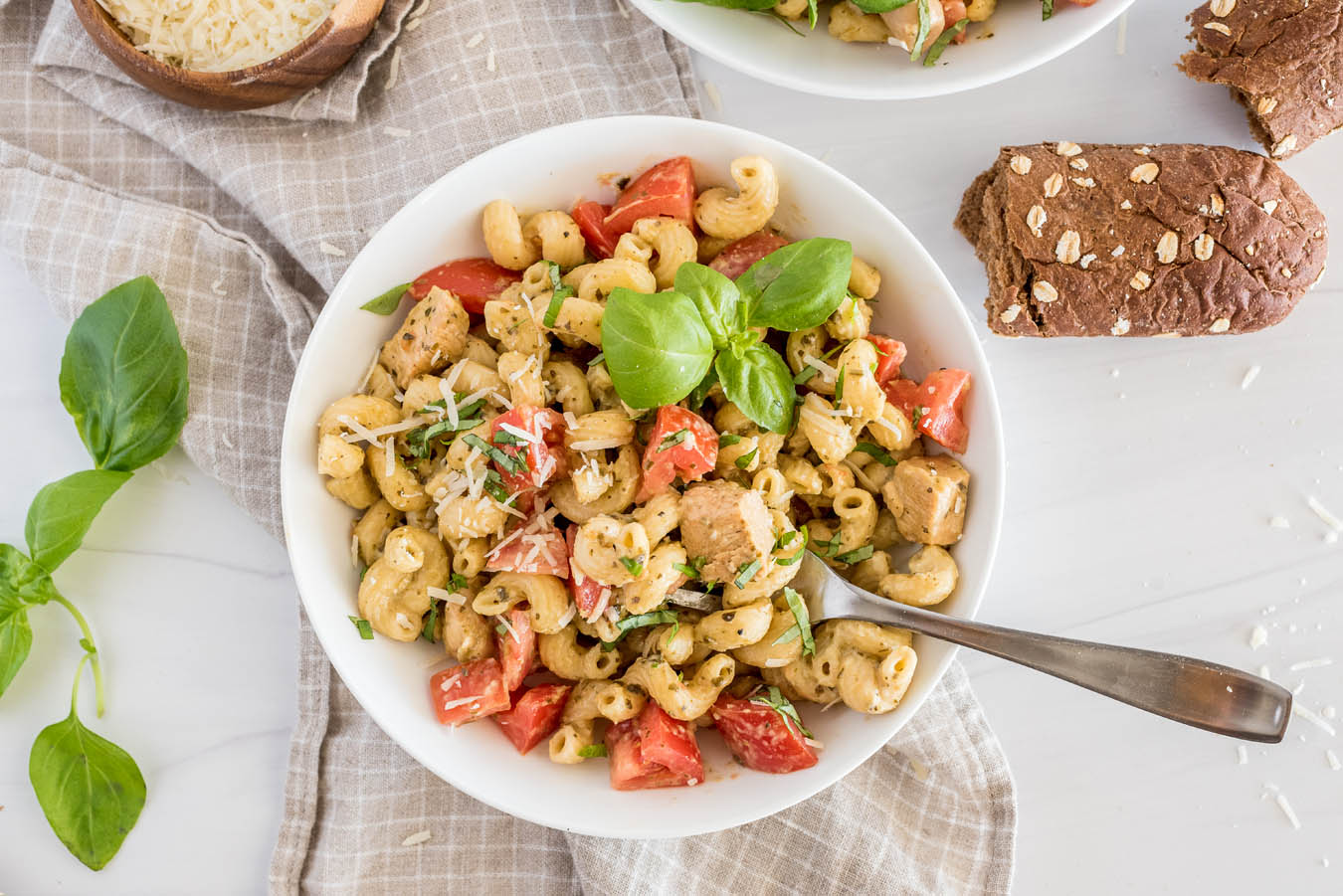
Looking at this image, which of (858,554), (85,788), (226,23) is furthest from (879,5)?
(85,788)

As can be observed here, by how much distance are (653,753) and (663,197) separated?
0.99 m

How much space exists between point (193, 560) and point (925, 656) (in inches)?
61.7

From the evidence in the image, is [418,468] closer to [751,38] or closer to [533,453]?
[533,453]

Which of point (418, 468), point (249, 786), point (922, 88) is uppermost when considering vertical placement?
point (922, 88)

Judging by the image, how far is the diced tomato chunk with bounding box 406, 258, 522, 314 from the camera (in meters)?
1.99

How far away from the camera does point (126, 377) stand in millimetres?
2111

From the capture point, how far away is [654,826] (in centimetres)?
185

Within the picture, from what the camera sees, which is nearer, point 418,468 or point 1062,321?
point 418,468

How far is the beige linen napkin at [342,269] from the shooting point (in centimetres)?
223

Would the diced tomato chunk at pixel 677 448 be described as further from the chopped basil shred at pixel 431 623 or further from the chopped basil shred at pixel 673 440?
the chopped basil shred at pixel 431 623

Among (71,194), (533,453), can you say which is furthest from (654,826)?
(71,194)

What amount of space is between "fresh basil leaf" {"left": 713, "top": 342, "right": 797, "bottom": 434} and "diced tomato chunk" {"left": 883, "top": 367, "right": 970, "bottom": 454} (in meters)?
0.26

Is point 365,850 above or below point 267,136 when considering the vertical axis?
below

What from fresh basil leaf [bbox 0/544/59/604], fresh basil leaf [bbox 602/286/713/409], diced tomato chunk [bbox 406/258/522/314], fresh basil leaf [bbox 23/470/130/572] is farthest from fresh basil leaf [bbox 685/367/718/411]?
fresh basil leaf [bbox 0/544/59/604]
